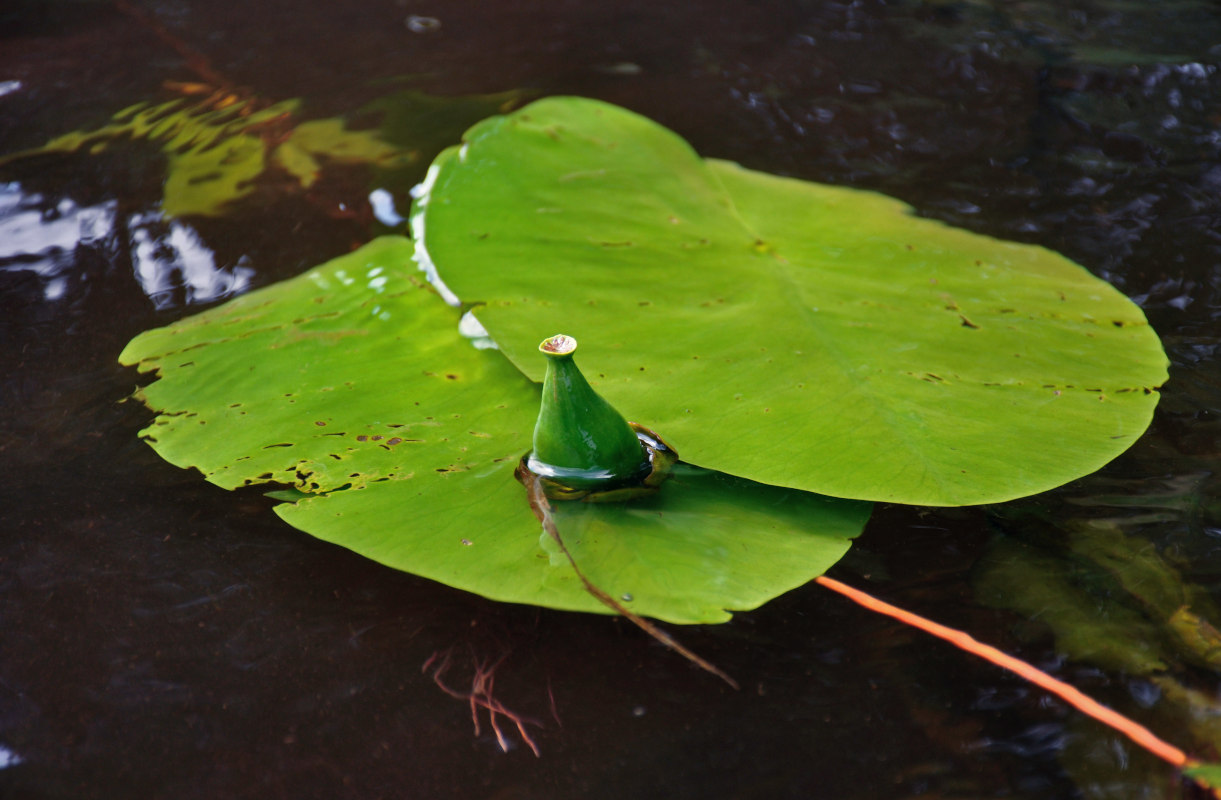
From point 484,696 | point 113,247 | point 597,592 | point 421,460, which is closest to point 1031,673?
point 597,592

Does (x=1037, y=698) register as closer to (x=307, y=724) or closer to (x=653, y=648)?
(x=653, y=648)

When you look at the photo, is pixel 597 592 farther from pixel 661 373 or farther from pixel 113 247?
pixel 113 247

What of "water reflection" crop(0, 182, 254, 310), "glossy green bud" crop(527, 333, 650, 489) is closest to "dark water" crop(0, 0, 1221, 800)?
"water reflection" crop(0, 182, 254, 310)

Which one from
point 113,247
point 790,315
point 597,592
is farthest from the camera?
point 113,247

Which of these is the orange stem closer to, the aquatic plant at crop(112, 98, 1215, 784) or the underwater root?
the aquatic plant at crop(112, 98, 1215, 784)

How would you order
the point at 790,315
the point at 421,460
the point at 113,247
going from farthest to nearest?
the point at 113,247
the point at 790,315
the point at 421,460

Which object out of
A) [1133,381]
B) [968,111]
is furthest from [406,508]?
[968,111]
